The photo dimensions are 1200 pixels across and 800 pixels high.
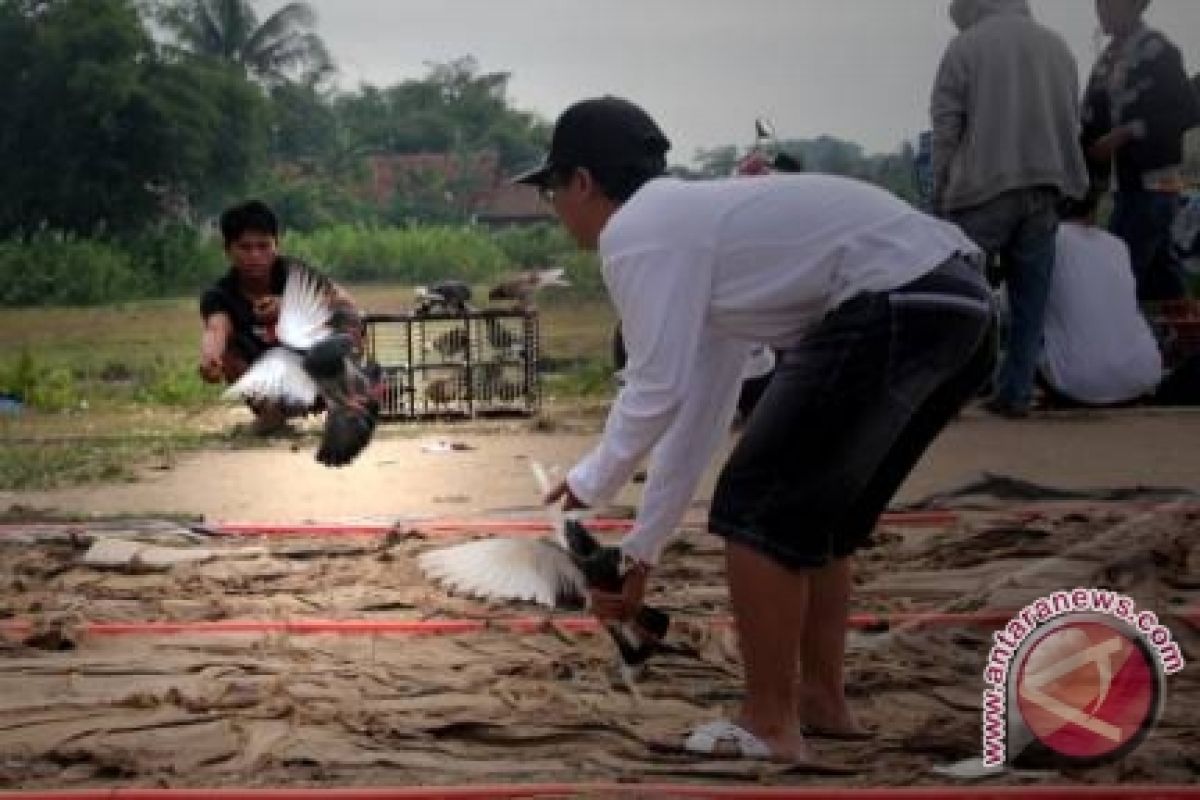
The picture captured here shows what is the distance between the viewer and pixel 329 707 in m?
3.68

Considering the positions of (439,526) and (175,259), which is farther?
(175,259)

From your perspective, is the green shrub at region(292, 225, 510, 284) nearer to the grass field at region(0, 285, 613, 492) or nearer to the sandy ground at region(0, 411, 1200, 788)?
the grass field at region(0, 285, 613, 492)

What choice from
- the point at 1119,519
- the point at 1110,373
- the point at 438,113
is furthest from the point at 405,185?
the point at 1119,519

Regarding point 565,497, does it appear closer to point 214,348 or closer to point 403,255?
point 214,348

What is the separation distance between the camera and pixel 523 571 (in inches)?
153

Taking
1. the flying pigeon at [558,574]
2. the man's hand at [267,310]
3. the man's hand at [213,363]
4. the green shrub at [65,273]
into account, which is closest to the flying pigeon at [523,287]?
the man's hand at [267,310]

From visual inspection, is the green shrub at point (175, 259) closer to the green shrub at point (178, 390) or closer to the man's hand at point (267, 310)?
the green shrub at point (178, 390)

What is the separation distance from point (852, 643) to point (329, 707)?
1404mm

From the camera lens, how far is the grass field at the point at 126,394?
823 centimetres

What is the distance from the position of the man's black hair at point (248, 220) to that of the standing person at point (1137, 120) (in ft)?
15.2

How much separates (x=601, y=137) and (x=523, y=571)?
3.76 ft

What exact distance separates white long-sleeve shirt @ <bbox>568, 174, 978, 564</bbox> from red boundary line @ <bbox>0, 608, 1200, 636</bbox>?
3.95ft

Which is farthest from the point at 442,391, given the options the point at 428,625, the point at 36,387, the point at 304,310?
the point at 428,625

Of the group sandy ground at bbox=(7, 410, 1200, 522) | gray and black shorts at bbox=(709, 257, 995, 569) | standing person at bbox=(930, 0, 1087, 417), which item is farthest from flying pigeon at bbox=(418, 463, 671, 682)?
standing person at bbox=(930, 0, 1087, 417)
